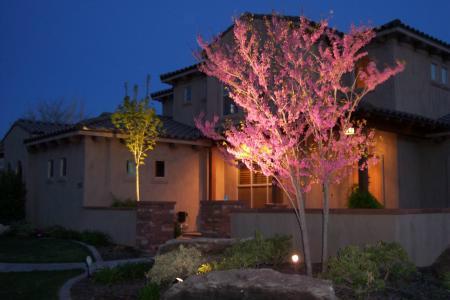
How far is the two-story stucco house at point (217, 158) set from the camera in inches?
580

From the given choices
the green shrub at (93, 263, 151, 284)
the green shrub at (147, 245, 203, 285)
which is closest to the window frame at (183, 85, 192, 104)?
the green shrub at (93, 263, 151, 284)

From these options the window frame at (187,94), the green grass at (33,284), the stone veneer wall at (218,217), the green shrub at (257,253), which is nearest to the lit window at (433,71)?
the stone veneer wall at (218,217)

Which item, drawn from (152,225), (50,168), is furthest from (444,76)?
(50,168)

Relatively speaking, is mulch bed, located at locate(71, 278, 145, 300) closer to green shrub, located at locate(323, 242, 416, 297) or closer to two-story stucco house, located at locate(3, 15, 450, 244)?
green shrub, located at locate(323, 242, 416, 297)

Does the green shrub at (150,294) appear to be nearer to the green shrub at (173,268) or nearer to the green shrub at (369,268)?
the green shrub at (173,268)

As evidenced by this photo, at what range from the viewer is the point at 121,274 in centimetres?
927

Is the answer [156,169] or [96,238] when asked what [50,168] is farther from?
[96,238]

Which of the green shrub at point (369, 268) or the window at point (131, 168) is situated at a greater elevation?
the window at point (131, 168)

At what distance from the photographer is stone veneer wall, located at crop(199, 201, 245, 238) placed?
13125 millimetres

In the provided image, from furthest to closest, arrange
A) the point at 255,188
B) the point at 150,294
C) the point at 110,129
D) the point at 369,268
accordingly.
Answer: the point at 255,188, the point at 110,129, the point at 369,268, the point at 150,294

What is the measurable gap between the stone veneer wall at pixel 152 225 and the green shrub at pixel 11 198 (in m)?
7.71

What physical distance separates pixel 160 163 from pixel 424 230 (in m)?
10.1

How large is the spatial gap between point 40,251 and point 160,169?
549 centimetres

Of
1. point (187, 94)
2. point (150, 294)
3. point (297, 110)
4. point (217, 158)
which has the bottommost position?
point (150, 294)
